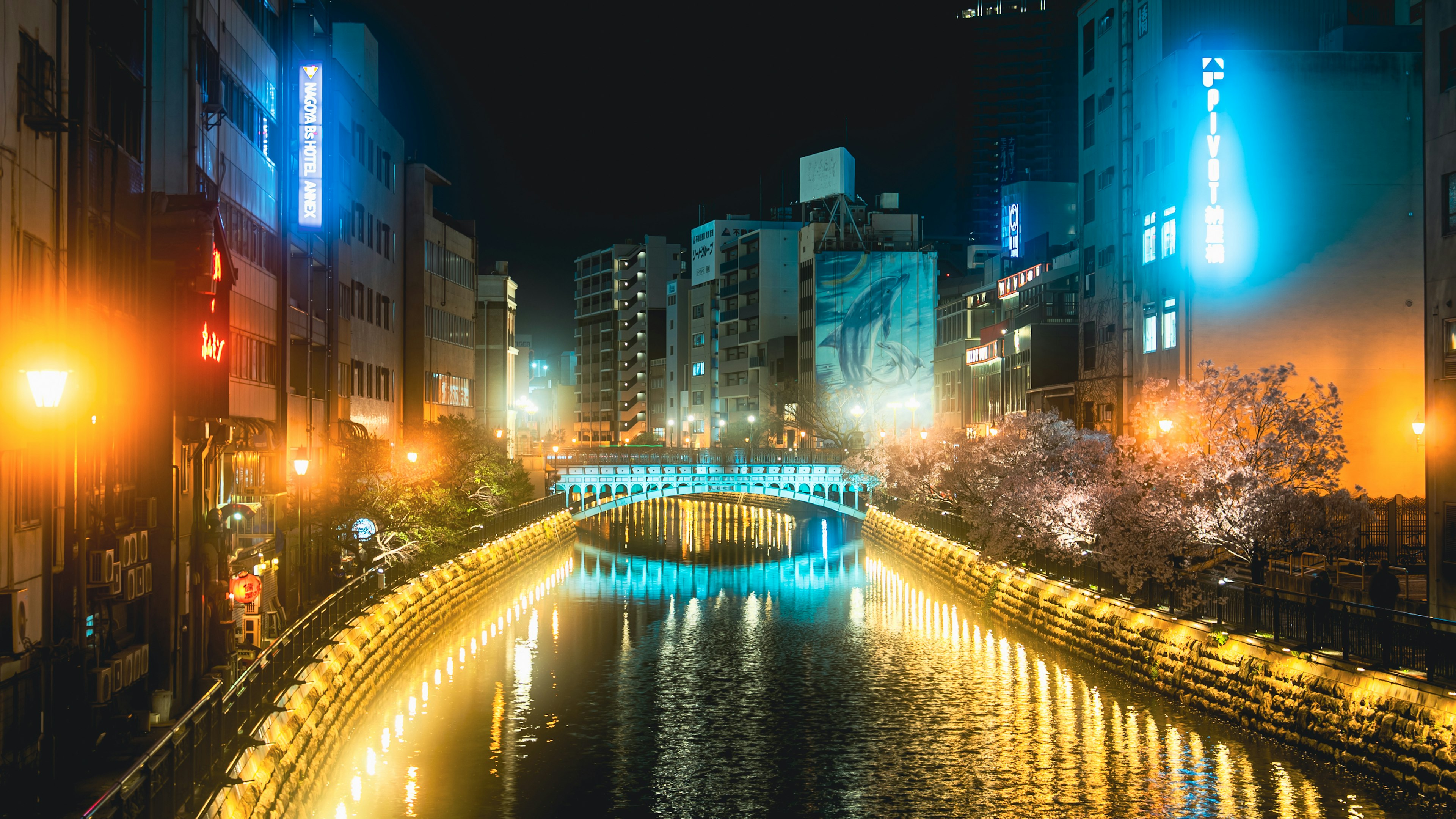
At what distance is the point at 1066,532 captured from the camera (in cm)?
4984

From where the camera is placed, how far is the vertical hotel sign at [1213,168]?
2395 inches

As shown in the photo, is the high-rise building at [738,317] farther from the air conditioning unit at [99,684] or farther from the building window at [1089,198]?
the air conditioning unit at [99,684]

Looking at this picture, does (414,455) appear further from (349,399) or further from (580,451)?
(580,451)

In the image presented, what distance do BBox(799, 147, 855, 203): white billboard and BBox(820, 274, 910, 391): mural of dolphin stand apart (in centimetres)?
1429

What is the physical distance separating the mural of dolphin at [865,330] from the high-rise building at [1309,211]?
276ft

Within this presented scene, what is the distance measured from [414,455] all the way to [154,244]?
34.6 metres

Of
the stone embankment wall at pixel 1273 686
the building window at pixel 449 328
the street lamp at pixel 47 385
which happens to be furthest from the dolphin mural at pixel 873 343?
the street lamp at pixel 47 385

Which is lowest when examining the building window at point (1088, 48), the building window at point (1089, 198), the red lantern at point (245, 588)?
the red lantern at point (245, 588)

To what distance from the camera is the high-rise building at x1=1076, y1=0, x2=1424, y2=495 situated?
59.5 meters

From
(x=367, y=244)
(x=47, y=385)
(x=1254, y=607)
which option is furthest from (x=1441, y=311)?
(x=367, y=244)

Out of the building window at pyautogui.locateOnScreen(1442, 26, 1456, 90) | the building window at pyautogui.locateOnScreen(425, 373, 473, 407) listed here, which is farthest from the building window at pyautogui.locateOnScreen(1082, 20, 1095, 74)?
the building window at pyautogui.locateOnScreen(425, 373, 473, 407)

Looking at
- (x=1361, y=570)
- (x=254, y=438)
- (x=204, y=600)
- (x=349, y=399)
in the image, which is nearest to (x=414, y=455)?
(x=349, y=399)

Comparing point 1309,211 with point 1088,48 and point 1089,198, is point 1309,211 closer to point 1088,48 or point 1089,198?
point 1089,198

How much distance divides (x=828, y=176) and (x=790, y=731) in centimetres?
12846
